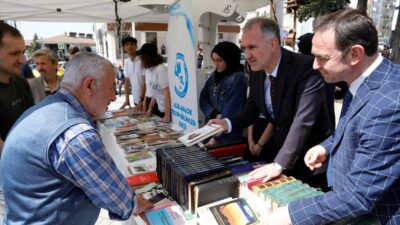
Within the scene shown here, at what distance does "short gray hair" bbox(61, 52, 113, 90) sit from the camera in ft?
3.68

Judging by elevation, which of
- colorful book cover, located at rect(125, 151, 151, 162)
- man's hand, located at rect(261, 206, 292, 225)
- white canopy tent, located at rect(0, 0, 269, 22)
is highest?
white canopy tent, located at rect(0, 0, 269, 22)

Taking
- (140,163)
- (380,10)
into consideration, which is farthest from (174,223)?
(380,10)

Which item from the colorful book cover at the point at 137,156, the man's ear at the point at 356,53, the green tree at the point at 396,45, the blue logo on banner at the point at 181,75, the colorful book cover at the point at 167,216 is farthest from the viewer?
the green tree at the point at 396,45

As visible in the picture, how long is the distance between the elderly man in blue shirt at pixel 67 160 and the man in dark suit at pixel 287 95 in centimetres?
76

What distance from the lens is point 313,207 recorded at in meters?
1.00

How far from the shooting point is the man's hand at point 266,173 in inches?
55.6

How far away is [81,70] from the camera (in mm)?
1120

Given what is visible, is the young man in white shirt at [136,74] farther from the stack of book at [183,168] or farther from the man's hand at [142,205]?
the man's hand at [142,205]

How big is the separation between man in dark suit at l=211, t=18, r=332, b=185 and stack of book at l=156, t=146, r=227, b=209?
25cm

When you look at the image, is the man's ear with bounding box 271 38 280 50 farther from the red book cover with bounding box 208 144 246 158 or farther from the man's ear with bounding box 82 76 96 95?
the man's ear with bounding box 82 76 96 95

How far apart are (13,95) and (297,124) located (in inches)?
75.9

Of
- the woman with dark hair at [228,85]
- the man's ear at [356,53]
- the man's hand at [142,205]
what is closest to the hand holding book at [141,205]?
the man's hand at [142,205]

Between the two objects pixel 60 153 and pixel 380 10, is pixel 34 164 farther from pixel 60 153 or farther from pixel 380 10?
pixel 380 10

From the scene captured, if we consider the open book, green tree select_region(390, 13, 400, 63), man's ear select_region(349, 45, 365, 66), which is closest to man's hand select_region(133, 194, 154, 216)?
the open book
